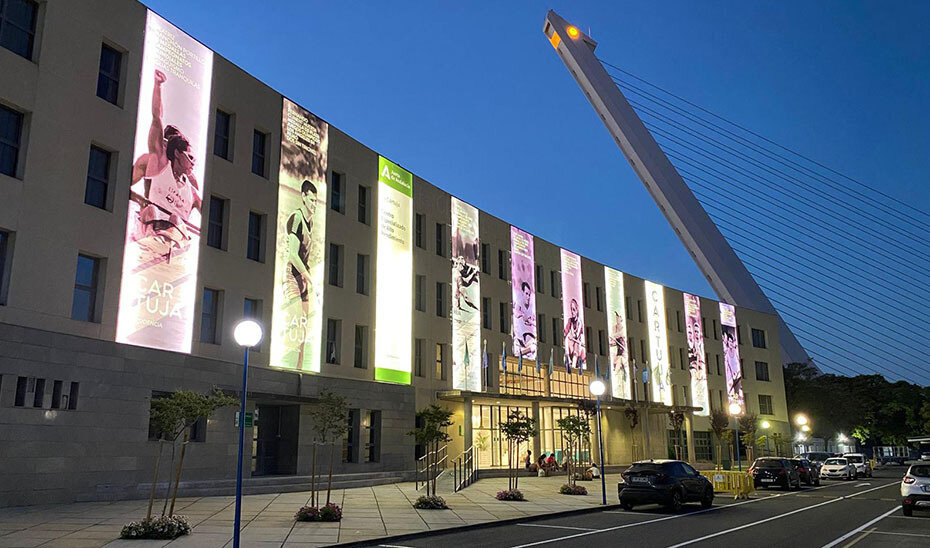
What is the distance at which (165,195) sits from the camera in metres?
24.3

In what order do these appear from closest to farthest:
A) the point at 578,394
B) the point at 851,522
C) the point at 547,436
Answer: the point at 851,522, the point at 547,436, the point at 578,394

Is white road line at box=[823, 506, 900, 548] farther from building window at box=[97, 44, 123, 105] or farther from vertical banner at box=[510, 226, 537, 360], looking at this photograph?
vertical banner at box=[510, 226, 537, 360]

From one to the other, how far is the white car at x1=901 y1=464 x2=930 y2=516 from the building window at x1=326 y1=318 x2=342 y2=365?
71.9ft

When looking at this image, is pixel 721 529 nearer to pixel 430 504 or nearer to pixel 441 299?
pixel 430 504

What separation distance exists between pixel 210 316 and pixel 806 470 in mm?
30818

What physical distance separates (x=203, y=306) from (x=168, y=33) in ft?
32.0

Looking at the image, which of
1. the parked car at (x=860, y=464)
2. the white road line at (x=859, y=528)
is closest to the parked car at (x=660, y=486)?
the white road line at (x=859, y=528)

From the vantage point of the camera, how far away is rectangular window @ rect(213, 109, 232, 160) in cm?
2758

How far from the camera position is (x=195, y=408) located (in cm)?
1512

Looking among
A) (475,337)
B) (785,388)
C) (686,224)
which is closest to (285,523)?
(475,337)

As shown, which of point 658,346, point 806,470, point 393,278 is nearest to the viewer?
→ point 393,278

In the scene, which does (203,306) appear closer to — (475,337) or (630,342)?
(475,337)

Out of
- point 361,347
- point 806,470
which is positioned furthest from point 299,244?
point 806,470

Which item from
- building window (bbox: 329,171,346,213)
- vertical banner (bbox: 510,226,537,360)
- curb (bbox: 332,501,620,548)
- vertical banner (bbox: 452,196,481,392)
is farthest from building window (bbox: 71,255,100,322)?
vertical banner (bbox: 510,226,537,360)
